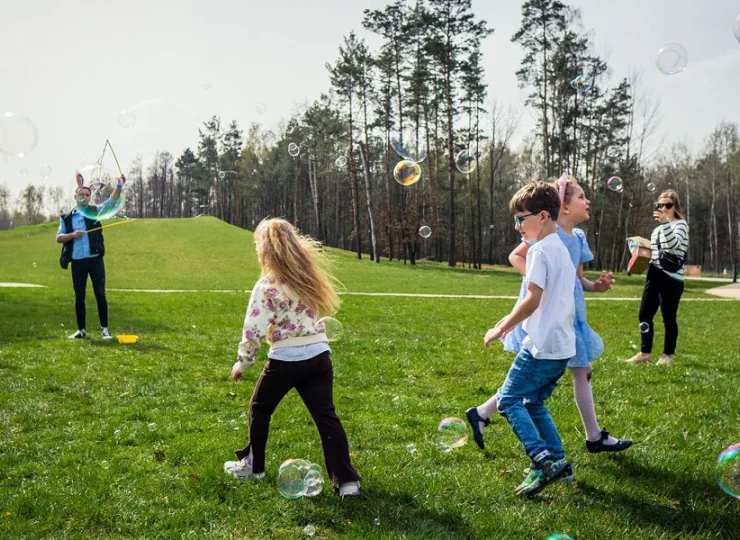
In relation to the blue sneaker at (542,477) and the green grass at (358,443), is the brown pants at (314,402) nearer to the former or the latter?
the green grass at (358,443)

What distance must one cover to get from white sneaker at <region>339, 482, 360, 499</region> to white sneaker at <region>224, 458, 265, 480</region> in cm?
62

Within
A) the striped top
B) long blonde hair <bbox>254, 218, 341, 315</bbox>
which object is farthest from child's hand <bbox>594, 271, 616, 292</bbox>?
the striped top

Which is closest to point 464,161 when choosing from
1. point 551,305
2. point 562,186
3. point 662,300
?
point 662,300

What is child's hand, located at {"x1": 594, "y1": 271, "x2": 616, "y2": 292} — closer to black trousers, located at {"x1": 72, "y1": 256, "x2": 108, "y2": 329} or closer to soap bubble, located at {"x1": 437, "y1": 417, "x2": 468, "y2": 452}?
soap bubble, located at {"x1": 437, "y1": 417, "x2": 468, "y2": 452}

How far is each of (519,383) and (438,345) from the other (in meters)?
5.43

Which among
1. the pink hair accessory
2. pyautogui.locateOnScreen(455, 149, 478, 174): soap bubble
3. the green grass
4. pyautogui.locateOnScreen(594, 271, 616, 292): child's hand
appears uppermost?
pyautogui.locateOnScreen(455, 149, 478, 174): soap bubble

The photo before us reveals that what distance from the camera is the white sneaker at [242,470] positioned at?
12.7ft

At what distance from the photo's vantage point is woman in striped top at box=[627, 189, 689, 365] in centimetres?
696

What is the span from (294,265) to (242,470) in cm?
148

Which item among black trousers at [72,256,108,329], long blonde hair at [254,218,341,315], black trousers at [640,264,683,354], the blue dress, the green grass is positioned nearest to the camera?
the green grass

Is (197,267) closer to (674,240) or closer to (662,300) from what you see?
(662,300)

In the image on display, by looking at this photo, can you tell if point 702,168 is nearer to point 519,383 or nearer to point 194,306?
point 194,306

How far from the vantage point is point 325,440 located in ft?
12.0

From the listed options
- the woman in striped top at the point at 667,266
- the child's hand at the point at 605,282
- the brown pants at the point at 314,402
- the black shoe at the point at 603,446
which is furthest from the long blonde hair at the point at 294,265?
the woman in striped top at the point at 667,266
